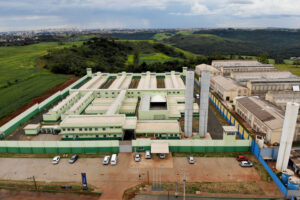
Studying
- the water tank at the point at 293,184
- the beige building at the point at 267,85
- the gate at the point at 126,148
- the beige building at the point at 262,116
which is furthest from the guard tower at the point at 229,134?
the beige building at the point at 267,85


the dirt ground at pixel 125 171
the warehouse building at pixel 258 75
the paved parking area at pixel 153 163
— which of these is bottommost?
the dirt ground at pixel 125 171

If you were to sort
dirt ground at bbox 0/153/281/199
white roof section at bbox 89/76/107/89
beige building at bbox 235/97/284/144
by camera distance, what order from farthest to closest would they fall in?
white roof section at bbox 89/76/107/89, beige building at bbox 235/97/284/144, dirt ground at bbox 0/153/281/199

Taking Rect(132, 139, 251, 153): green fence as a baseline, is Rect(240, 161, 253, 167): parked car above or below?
below

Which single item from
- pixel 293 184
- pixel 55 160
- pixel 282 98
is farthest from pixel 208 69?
pixel 55 160

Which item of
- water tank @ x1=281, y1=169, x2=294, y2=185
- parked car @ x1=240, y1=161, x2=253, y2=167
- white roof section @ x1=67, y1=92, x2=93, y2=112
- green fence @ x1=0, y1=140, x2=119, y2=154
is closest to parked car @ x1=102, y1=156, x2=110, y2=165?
green fence @ x1=0, y1=140, x2=119, y2=154

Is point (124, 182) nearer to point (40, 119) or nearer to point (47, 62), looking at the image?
point (40, 119)

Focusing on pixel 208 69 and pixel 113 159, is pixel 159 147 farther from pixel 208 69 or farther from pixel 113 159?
Answer: pixel 208 69

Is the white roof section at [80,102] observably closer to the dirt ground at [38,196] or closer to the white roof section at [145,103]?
the white roof section at [145,103]

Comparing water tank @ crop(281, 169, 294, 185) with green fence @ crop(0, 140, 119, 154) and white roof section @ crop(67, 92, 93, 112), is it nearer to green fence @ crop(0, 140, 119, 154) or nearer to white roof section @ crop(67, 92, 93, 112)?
green fence @ crop(0, 140, 119, 154)
